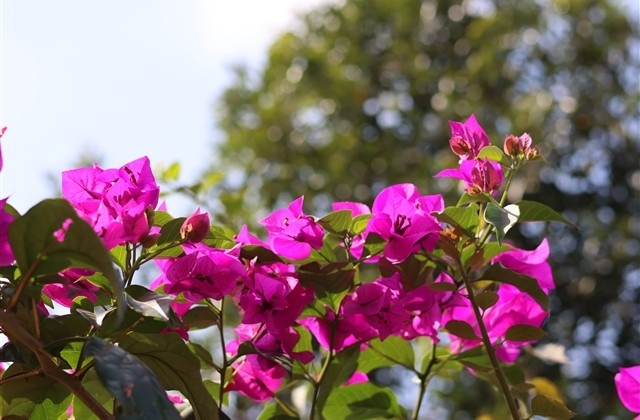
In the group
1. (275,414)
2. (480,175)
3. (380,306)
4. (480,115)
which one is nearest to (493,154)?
(480,175)

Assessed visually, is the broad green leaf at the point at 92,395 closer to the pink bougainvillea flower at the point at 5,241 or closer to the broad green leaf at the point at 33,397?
the broad green leaf at the point at 33,397

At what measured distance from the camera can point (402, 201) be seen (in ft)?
1.74

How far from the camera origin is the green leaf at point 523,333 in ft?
1.84

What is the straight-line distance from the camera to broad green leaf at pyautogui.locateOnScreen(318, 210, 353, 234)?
0.52m

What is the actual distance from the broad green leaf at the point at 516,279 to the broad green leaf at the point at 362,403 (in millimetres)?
137

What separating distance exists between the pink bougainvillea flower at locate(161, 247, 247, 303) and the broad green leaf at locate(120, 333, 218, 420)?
0.04 m

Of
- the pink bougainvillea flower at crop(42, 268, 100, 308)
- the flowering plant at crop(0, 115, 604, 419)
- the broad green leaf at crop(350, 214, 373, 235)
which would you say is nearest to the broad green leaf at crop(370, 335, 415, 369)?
the flowering plant at crop(0, 115, 604, 419)

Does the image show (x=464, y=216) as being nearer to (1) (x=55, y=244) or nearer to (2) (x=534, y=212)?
(2) (x=534, y=212)

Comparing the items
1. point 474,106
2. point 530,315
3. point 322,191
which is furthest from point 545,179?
point 530,315

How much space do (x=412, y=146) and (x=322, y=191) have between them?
0.73 meters

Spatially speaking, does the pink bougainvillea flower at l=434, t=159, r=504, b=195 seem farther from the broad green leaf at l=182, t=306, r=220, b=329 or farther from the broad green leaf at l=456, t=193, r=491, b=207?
the broad green leaf at l=182, t=306, r=220, b=329

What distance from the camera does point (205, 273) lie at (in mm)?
482

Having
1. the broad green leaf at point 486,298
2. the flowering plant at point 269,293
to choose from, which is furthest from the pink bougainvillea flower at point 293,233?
the broad green leaf at point 486,298

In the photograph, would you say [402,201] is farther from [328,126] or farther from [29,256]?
[328,126]
